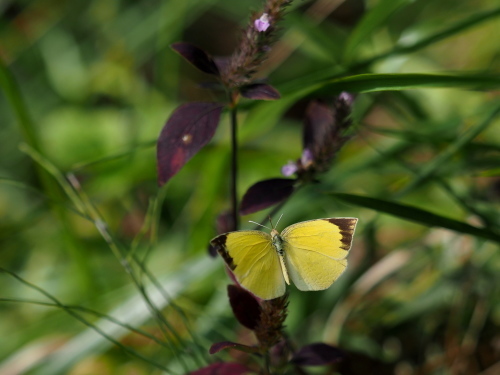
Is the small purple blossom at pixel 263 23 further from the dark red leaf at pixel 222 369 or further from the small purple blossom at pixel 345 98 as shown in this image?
the dark red leaf at pixel 222 369

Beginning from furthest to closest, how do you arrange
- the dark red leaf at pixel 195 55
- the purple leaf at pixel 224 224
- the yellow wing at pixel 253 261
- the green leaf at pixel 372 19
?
the green leaf at pixel 372 19, the purple leaf at pixel 224 224, the dark red leaf at pixel 195 55, the yellow wing at pixel 253 261

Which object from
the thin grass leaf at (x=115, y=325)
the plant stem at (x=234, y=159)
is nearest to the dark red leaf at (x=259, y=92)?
the plant stem at (x=234, y=159)

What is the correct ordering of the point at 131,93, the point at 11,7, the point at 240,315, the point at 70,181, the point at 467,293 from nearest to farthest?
the point at 240,315 < the point at 70,181 < the point at 467,293 < the point at 131,93 < the point at 11,7

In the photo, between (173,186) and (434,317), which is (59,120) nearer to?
(173,186)

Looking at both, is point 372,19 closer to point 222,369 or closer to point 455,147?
point 455,147

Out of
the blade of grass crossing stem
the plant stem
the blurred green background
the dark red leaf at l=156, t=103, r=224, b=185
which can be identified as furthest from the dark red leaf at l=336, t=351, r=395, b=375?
the dark red leaf at l=156, t=103, r=224, b=185

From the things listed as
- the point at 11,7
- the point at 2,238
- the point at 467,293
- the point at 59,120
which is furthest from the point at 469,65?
the point at 11,7

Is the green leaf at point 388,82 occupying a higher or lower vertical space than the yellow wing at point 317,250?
higher
